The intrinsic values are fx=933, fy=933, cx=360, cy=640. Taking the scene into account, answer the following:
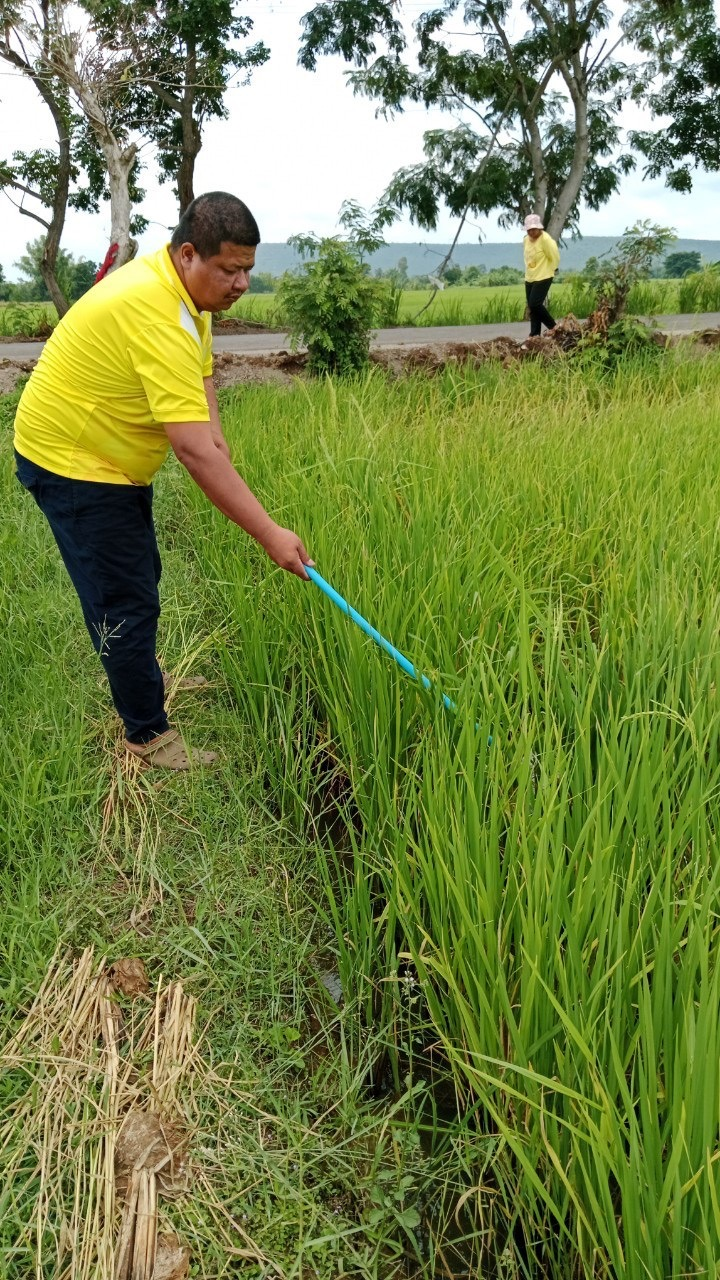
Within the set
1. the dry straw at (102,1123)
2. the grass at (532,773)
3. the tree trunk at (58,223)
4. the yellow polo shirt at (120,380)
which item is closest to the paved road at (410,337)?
the tree trunk at (58,223)

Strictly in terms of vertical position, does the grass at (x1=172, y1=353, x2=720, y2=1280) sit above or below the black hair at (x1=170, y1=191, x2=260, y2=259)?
below

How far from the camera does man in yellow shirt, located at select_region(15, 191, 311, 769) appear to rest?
198 cm

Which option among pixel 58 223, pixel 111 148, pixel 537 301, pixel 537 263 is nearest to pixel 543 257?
pixel 537 263

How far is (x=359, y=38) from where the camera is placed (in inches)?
612

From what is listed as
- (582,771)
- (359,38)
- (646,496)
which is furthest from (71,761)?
(359,38)

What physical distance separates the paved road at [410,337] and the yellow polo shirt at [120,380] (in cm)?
806

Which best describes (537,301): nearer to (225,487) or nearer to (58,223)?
(58,223)

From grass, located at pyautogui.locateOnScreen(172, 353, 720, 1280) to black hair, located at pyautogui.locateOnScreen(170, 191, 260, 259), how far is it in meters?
0.80

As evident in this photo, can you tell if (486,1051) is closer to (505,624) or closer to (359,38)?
(505,624)

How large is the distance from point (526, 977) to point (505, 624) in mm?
1094

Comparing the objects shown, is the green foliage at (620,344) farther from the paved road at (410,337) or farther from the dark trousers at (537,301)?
the paved road at (410,337)

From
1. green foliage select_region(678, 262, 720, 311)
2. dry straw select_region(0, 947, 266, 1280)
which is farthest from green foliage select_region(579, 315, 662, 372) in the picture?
green foliage select_region(678, 262, 720, 311)

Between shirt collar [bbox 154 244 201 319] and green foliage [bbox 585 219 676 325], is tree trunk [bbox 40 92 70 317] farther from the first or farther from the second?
shirt collar [bbox 154 244 201 319]

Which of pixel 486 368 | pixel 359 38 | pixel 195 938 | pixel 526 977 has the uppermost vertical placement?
pixel 359 38
